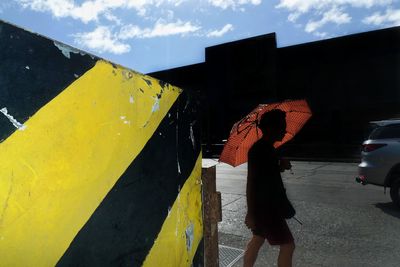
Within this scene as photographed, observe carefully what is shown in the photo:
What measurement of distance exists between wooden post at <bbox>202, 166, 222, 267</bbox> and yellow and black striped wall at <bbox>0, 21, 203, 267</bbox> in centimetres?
24

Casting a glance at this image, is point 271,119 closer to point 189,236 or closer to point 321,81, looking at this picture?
point 189,236

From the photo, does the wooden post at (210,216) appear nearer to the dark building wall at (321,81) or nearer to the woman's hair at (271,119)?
the woman's hair at (271,119)

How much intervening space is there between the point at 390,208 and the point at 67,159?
7.83 metres

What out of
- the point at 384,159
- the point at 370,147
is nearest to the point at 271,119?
the point at 384,159

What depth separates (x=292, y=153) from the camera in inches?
942

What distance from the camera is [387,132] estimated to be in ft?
26.6

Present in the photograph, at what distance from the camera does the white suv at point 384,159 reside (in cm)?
783

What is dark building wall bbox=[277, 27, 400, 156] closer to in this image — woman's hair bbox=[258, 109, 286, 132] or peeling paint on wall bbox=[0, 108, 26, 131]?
woman's hair bbox=[258, 109, 286, 132]

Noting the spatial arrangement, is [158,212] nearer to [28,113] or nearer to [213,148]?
[28,113]

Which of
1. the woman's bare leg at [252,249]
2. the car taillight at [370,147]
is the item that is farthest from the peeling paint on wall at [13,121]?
the car taillight at [370,147]

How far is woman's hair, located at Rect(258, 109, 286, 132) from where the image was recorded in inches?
134

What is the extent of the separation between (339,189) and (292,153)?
1384 cm

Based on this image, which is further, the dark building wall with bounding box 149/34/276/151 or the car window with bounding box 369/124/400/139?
the dark building wall with bounding box 149/34/276/151

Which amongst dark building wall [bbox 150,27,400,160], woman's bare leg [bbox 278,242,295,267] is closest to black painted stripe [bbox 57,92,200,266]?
woman's bare leg [bbox 278,242,295,267]
